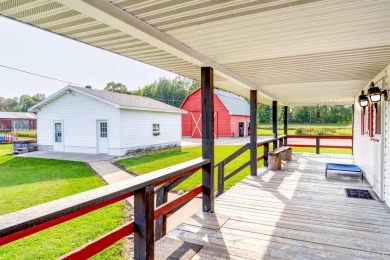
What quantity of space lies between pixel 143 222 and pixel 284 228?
6.22 ft

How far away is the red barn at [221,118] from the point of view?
23547 millimetres

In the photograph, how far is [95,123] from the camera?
43.5 ft

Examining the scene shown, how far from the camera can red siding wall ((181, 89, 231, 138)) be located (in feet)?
77.4

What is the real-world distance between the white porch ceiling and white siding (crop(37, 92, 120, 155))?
9668 mm

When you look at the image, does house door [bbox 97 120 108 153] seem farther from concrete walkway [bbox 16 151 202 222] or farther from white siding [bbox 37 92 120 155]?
concrete walkway [bbox 16 151 202 222]

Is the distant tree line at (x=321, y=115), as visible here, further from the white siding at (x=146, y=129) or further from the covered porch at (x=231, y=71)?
the covered porch at (x=231, y=71)

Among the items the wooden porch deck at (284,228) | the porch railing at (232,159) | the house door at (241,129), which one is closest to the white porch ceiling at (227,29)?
the porch railing at (232,159)

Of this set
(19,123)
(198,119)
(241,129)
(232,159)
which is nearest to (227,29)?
(232,159)

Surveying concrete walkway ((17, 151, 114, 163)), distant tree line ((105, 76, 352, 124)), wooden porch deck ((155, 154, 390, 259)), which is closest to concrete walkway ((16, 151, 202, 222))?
concrete walkway ((17, 151, 114, 163))

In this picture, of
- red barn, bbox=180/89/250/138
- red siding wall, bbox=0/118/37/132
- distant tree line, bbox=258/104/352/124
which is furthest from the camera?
distant tree line, bbox=258/104/352/124

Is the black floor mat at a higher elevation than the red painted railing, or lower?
lower

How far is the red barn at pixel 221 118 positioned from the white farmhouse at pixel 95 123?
8746 millimetres

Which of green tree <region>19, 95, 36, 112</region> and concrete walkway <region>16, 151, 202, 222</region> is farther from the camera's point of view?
green tree <region>19, 95, 36, 112</region>

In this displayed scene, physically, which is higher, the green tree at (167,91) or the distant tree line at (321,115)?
the green tree at (167,91)
